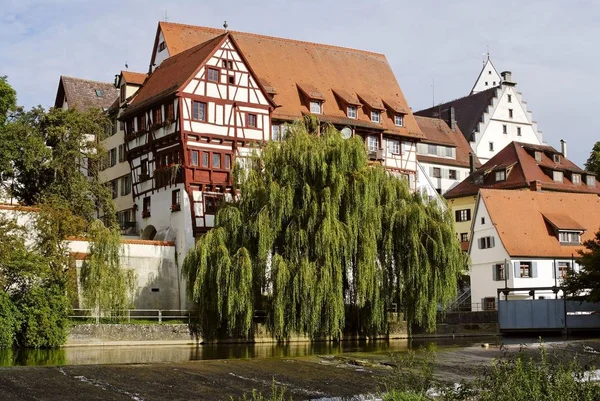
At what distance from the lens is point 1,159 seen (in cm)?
4650

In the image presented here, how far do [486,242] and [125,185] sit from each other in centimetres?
2166

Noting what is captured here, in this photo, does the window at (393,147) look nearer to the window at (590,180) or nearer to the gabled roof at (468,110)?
the window at (590,180)

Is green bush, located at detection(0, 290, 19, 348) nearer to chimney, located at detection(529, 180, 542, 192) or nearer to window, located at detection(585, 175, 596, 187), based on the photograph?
chimney, located at detection(529, 180, 542, 192)

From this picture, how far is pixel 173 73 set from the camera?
4931 cm

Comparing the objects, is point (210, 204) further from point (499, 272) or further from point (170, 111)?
point (499, 272)

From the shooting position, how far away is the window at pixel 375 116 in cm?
5700

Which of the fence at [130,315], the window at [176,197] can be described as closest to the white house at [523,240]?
the window at [176,197]

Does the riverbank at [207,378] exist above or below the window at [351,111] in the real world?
below

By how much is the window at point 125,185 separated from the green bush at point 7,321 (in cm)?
1849

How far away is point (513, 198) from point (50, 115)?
27.7 meters

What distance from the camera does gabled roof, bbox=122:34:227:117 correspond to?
155ft

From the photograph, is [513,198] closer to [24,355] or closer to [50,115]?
[50,115]

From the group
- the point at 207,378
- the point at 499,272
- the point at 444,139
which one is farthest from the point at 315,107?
the point at 207,378

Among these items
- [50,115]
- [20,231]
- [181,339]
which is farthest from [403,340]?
[50,115]
